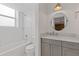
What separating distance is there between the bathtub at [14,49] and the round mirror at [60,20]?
372 millimetres

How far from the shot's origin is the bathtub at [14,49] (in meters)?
0.96

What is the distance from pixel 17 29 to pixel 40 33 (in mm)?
256

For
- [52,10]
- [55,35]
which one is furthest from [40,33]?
[52,10]

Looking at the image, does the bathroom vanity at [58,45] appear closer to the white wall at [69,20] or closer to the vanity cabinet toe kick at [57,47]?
the vanity cabinet toe kick at [57,47]

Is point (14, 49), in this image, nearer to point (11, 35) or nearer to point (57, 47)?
point (11, 35)

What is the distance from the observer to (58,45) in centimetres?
117

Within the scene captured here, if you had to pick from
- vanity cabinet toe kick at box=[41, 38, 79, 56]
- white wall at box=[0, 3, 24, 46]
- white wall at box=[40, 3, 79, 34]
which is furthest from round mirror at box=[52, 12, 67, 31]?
white wall at box=[0, 3, 24, 46]

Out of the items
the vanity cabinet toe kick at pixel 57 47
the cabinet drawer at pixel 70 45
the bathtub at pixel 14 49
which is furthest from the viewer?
the cabinet drawer at pixel 70 45

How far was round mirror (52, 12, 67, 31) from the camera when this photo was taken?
989mm

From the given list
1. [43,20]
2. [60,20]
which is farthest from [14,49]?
[60,20]

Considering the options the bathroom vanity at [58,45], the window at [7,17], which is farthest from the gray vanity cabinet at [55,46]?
the window at [7,17]

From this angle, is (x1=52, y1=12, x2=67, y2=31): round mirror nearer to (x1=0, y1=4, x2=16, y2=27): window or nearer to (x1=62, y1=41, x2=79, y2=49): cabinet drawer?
(x1=62, y1=41, x2=79, y2=49): cabinet drawer

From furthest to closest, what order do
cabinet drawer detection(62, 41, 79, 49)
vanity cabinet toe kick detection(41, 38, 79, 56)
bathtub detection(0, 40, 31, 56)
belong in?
1. cabinet drawer detection(62, 41, 79, 49)
2. vanity cabinet toe kick detection(41, 38, 79, 56)
3. bathtub detection(0, 40, 31, 56)

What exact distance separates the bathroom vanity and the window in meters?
0.38
